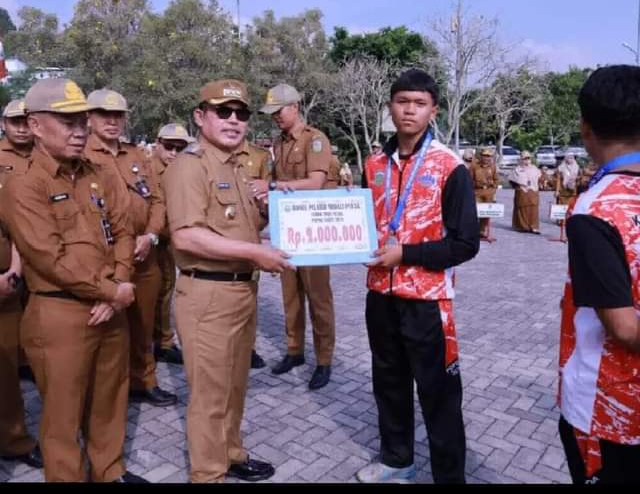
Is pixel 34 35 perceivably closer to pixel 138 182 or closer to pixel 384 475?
pixel 138 182

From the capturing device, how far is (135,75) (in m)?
25.8

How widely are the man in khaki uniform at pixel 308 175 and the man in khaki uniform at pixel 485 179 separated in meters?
8.67

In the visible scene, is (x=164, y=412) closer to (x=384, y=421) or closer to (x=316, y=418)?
(x=316, y=418)

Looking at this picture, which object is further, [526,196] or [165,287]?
[526,196]

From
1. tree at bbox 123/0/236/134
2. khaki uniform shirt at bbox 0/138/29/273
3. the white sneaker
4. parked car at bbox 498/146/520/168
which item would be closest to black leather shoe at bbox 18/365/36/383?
khaki uniform shirt at bbox 0/138/29/273

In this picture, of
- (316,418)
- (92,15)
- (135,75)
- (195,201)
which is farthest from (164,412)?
(92,15)

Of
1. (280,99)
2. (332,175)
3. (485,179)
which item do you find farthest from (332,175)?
(485,179)

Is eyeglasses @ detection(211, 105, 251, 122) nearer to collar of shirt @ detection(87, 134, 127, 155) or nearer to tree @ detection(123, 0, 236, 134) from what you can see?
collar of shirt @ detection(87, 134, 127, 155)

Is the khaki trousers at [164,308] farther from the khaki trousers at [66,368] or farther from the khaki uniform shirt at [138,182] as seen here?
the khaki trousers at [66,368]

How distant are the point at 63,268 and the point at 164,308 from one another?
2879 millimetres

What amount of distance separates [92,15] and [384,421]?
28.6 meters

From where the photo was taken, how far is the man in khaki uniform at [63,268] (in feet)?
9.01

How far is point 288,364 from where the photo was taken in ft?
17.1

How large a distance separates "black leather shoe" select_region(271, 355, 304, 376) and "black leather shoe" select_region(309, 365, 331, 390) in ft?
1.11
